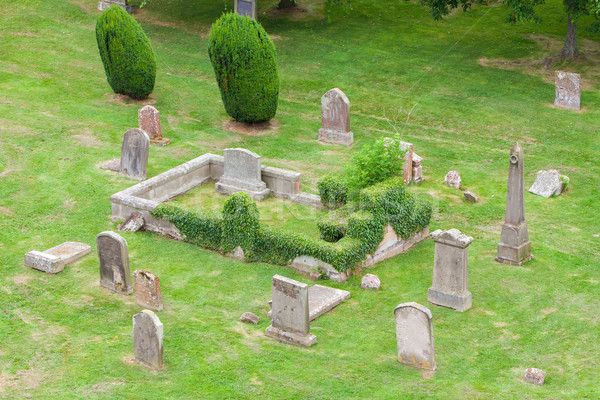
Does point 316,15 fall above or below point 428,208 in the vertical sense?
above

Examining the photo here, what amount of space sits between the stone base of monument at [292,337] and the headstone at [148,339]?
85.2 inches

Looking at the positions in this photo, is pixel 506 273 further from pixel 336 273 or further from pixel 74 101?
pixel 74 101

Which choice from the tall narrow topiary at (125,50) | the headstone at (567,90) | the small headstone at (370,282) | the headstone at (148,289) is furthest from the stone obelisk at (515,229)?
the tall narrow topiary at (125,50)

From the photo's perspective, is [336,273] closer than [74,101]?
Yes

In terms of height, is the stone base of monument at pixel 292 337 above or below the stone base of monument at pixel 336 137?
below

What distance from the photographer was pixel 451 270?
16.3m

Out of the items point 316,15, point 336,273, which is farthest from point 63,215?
point 316,15

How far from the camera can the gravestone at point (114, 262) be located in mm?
16891

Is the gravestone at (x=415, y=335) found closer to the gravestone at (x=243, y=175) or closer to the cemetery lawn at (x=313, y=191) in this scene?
the cemetery lawn at (x=313, y=191)

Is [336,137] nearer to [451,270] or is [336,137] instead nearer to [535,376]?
[451,270]

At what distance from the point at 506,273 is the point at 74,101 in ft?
53.7

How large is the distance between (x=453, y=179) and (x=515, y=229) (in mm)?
4416

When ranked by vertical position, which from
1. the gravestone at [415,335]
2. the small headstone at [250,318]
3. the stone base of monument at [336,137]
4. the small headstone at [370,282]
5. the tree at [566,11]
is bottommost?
the small headstone at [250,318]

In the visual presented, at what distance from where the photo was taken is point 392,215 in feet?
60.2
